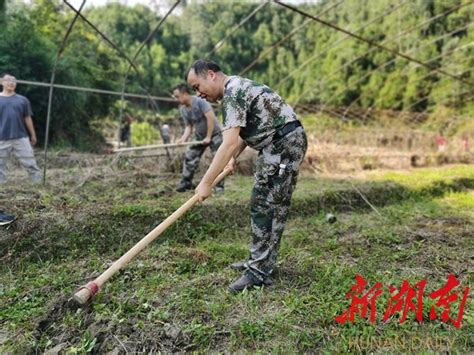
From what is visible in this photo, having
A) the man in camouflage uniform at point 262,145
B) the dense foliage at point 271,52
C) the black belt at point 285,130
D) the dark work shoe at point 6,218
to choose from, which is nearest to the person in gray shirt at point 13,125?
the dark work shoe at point 6,218

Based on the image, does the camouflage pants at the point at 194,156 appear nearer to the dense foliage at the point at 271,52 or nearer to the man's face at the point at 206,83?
the dense foliage at the point at 271,52

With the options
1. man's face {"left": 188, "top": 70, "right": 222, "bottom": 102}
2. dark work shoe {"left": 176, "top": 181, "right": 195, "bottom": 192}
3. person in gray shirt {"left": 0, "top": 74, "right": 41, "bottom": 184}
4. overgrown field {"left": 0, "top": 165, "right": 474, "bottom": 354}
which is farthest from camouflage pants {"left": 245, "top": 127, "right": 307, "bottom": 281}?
person in gray shirt {"left": 0, "top": 74, "right": 41, "bottom": 184}

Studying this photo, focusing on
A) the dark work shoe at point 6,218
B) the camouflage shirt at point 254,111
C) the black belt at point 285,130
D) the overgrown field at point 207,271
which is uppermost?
the camouflage shirt at point 254,111

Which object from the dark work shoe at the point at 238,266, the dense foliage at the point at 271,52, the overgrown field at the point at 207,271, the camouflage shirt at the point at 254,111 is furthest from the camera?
the dense foliage at the point at 271,52

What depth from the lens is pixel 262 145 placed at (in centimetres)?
301

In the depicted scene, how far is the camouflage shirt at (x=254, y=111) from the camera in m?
2.82

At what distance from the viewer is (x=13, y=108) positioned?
542 centimetres

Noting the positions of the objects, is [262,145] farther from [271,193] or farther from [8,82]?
[8,82]

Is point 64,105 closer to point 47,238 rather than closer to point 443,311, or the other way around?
point 47,238

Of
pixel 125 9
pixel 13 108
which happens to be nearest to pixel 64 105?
pixel 13 108

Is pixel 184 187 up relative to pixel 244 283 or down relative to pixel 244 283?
up

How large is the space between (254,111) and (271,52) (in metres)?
9.09

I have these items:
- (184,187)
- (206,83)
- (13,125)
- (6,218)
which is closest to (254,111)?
(206,83)

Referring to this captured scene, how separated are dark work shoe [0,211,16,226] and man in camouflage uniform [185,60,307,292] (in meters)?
2.04
